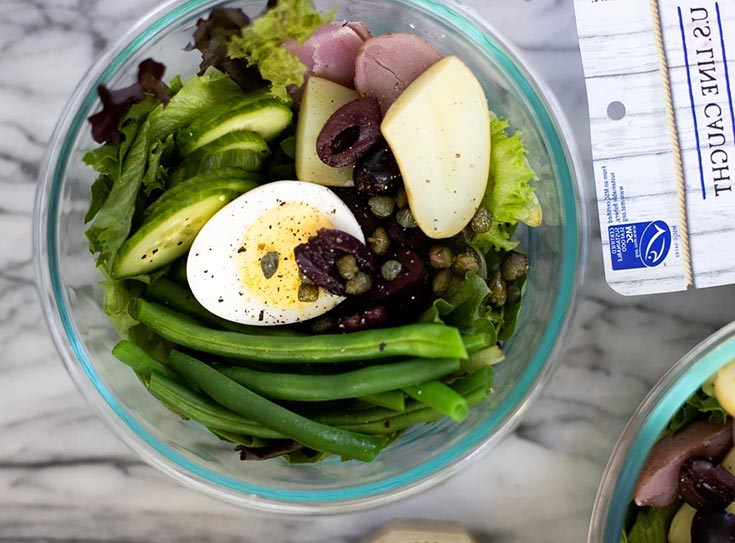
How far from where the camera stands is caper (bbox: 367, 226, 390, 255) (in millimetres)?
1165

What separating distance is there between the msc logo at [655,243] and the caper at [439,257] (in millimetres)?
277

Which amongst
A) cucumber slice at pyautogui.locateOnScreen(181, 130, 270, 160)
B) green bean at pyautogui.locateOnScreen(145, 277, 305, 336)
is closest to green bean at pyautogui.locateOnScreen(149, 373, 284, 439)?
green bean at pyautogui.locateOnScreen(145, 277, 305, 336)

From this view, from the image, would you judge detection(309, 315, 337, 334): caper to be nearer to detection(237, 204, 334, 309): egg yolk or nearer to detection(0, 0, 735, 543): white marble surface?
detection(237, 204, 334, 309): egg yolk

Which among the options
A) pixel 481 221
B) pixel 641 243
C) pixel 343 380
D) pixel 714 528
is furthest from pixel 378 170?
pixel 714 528

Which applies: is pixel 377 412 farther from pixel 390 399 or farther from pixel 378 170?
pixel 378 170

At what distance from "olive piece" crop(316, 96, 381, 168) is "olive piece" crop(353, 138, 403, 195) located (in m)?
0.01

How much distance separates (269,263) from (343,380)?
189 millimetres

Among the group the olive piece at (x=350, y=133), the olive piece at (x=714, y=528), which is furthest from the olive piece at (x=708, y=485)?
the olive piece at (x=350, y=133)

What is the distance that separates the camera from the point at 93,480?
1.42m

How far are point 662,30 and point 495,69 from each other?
23 centimetres

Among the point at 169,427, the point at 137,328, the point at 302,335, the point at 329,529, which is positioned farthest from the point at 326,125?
the point at 329,529

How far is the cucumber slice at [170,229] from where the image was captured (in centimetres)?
109

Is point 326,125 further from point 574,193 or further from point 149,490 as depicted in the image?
point 149,490

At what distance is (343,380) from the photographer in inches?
43.5
